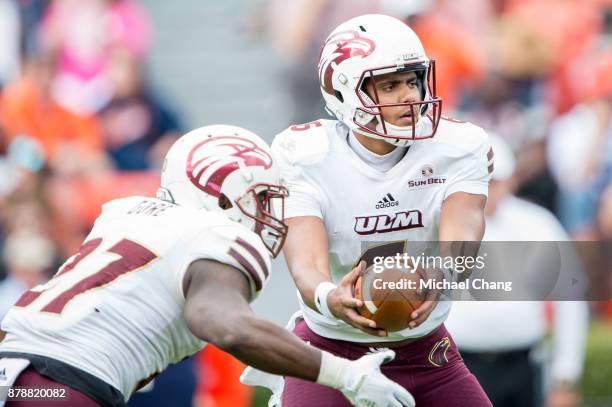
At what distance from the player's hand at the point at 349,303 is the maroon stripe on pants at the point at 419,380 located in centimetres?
46

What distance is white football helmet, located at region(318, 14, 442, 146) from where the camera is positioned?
4.91 metres

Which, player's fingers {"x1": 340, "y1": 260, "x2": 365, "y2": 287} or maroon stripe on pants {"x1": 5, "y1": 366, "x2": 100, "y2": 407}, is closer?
maroon stripe on pants {"x1": 5, "y1": 366, "x2": 100, "y2": 407}

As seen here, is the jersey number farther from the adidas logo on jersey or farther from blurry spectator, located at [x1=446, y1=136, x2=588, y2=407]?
blurry spectator, located at [x1=446, y1=136, x2=588, y2=407]

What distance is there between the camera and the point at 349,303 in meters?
4.46

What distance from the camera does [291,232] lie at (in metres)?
4.87

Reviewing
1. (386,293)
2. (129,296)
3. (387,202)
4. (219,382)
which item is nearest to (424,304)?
(386,293)

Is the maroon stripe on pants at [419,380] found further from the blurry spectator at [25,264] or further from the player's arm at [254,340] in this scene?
the blurry spectator at [25,264]

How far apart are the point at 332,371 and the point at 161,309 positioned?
1.93 ft

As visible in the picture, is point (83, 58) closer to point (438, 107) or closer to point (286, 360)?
point (438, 107)

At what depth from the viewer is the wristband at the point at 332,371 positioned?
4078 mm

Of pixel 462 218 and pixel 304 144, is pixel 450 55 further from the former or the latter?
pixel 462 218

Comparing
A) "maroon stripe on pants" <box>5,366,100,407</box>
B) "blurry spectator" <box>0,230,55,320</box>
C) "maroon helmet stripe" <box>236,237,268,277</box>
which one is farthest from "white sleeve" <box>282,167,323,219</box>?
"blurry spectator" <box>0,230,55,320</box>

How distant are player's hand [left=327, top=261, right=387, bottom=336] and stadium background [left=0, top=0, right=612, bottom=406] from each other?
4694 millimetres

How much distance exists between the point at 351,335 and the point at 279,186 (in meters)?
0.75
